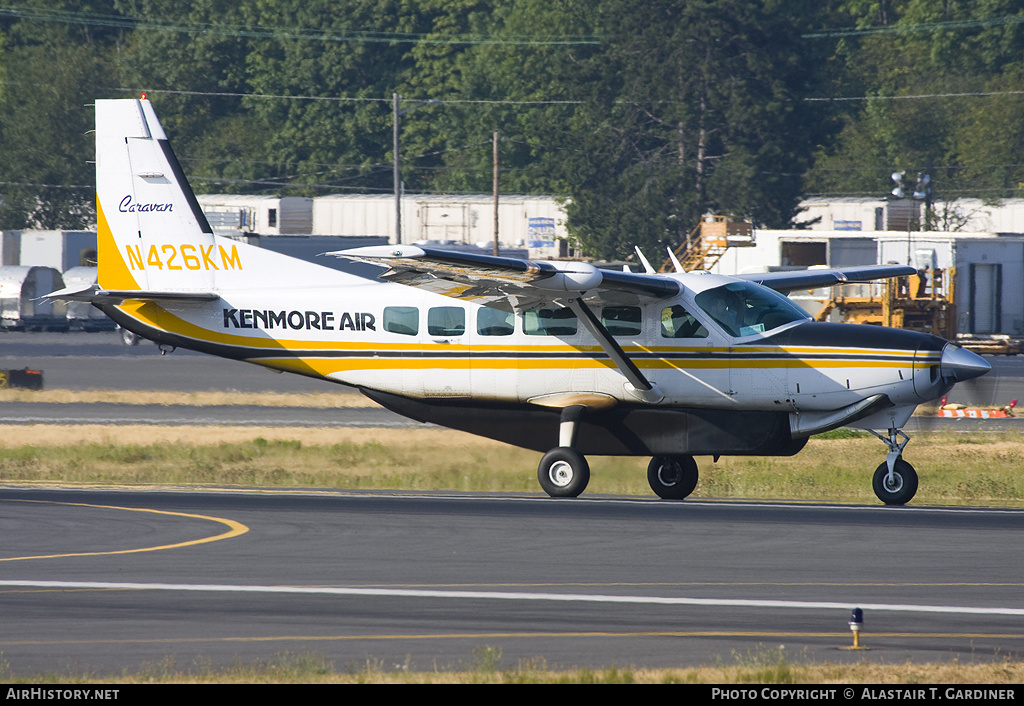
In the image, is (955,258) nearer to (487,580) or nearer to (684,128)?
(684,128)

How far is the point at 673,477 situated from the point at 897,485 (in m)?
3.14

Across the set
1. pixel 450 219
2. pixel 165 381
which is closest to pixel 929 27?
pixel 450 219

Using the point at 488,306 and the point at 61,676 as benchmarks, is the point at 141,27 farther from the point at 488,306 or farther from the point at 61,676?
the point at 61,676

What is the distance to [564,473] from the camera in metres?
19.3

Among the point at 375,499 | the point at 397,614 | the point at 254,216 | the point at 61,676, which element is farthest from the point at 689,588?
the point at 254,216

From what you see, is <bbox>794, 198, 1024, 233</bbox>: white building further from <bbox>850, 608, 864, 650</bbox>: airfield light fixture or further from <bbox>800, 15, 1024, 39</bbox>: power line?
<bbox>850, 608, 864, 650</bbox>: airfield light fixture

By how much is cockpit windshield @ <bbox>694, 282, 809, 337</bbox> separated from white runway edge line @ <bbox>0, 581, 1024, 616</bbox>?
295 inches

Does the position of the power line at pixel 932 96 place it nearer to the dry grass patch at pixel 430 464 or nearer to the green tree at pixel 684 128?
the green tree at pixel 684 128

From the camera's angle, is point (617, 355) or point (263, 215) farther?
point (263, 215)

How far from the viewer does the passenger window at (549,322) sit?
1962cm

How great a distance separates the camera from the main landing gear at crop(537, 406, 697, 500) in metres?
19.2

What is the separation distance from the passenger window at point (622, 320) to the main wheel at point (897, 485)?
12.2ft

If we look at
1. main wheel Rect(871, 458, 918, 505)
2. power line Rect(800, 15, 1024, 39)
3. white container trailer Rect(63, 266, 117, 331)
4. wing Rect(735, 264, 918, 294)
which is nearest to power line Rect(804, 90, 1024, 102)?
power line Rect(800, 15, 1024, 39)

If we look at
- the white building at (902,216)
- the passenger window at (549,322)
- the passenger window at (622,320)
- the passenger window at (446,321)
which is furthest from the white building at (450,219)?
the passenger window at (622,320)
